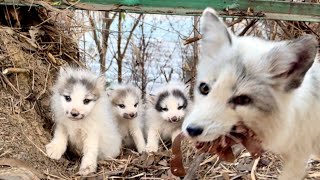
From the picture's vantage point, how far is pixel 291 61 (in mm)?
2623

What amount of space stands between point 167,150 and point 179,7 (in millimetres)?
1179

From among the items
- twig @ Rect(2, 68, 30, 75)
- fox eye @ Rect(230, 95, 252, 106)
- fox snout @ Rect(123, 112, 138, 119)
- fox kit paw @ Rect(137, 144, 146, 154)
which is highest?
fox eye @ Rect(230, 95, 252, 106)

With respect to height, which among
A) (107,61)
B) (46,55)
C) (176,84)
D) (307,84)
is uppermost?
(307,84)

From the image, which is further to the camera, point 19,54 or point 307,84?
point 19,54

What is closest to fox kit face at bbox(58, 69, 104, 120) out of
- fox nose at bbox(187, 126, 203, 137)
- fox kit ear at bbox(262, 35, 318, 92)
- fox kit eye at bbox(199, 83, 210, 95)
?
fox kit eye at bbox(199, 83, 210, 95)

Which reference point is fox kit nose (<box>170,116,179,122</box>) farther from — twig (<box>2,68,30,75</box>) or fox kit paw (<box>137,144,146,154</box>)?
twig (<box>2,68,30,75</box>)

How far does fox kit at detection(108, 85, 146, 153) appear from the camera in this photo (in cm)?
464

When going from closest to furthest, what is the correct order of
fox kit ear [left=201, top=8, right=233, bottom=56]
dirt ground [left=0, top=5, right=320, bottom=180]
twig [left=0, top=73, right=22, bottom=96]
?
fox kit ear [left=201, top=8, right=233, bottom=56] → dirt ground [left=0, top=5, right=320, bottom=180] → twig [left=0, top=73, right=22, bottom=96]

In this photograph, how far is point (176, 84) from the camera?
4957 mm

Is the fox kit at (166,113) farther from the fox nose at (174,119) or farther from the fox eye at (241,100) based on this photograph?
the fox eye at (241,100)

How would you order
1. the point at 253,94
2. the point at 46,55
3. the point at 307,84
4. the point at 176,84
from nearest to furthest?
the point at 253,94 < the point at 307,84 < the point at 46,55 < the point at 176,84

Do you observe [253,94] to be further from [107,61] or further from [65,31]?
[107,61]

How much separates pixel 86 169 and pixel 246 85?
6.00 feet

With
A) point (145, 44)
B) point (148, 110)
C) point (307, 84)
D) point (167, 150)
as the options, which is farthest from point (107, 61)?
point (307, 84)
